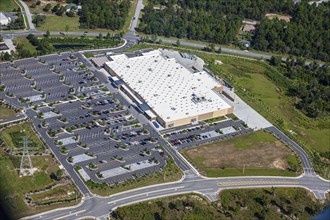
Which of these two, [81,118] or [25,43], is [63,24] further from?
[81,118]

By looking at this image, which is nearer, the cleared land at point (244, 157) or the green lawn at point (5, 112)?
the cleared land at point (244, 157)

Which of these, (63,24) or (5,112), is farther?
(63,24)

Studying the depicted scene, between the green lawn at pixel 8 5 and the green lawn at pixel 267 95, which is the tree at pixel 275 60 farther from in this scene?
the green lawn at pixel 8 5

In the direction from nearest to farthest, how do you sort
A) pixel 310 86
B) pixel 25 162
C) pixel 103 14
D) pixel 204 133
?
pixel 25 162 → pixel 204 133 → pixel 310 86 → pixel 103 14

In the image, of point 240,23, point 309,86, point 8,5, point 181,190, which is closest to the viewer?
point 181,190

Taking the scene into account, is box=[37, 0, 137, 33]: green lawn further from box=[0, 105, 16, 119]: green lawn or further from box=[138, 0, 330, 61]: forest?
box=[0, 105, 16, 119]: green lawn

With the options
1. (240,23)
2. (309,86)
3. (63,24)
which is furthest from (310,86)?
(63,24)

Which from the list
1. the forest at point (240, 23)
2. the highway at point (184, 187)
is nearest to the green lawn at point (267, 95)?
the highway at point (184, 187)

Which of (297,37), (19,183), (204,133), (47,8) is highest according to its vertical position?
(297,37)
